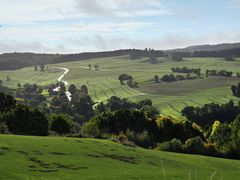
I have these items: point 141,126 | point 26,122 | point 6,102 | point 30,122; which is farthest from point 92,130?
point 6,102

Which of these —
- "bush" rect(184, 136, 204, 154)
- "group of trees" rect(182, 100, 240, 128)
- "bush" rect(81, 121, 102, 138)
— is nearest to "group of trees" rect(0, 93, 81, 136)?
"bush" rect(81, 121, 102, 138)

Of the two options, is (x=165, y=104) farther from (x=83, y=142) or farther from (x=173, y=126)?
(x=83, y=142)

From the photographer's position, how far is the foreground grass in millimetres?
34906

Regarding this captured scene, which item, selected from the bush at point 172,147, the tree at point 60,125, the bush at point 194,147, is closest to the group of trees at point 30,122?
the tree at point 60,125

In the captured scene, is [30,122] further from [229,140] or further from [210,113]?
[210,113]

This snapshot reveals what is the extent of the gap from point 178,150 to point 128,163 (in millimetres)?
24877

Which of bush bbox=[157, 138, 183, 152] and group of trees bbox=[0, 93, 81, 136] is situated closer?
bush bbox=[157, 138, 183, 152]

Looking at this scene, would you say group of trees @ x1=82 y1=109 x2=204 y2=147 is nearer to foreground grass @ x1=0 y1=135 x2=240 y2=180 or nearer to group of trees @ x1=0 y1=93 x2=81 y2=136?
group of trees @ x1=0 y1=93 x2=81 y2=136

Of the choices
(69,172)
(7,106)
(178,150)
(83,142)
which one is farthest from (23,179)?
(7,106)

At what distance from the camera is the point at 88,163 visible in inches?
1625

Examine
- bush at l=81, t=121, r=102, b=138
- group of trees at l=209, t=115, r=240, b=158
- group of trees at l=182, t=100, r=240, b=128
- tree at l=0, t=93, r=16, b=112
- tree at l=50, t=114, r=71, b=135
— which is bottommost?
group of trees at l=182, t=100, r=240, b=128

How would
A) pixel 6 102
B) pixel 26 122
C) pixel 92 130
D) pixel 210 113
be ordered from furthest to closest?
pixel 210 113, pixel 6 102, pixel 92 130, pixel 26 122

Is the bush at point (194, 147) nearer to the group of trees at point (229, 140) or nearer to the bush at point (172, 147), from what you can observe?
the bush at point (172, 147)

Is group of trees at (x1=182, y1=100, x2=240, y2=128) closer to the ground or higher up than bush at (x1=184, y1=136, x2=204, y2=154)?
closer to the ground
